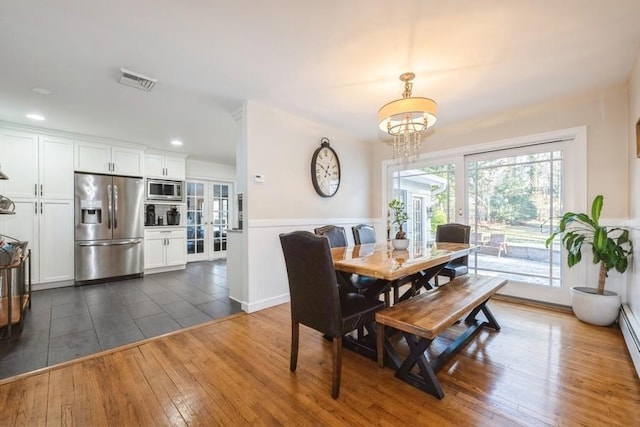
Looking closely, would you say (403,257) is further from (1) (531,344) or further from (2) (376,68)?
(2) (376,68)

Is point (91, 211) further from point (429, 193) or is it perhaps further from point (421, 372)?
point (429, 193)

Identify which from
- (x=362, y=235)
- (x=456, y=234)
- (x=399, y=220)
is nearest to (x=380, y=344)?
(x=399, y=220)

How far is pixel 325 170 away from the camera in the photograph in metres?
3.98

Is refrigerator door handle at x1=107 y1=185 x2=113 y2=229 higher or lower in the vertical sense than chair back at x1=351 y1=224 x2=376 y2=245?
higher

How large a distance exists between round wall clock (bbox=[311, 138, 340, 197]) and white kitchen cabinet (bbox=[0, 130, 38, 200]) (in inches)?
154

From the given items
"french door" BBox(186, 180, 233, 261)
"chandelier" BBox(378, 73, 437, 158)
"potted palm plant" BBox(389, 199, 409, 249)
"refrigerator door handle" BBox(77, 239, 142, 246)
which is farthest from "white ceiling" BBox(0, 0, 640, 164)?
"french door" BBox(186, 180, 233, 261)

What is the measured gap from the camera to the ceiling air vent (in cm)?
241

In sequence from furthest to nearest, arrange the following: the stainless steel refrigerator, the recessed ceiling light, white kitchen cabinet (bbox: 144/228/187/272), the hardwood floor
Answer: white kitchen cabinet (bbox: 144/228/187/272) → the stainless steel refrigerator → the recessed ceiling light → the hardwood floor

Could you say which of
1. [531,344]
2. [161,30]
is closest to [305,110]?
[161,30]

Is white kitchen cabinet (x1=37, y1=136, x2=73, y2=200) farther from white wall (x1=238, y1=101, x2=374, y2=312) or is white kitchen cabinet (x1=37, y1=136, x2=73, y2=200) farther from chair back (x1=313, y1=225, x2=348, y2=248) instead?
chair back (x1=313, y1=225, x2=348, y2=248)

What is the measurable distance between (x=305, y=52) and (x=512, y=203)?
3093 mm

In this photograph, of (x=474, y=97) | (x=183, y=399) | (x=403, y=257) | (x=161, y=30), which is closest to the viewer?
(x=183, y=399)

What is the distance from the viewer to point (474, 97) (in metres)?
3.02

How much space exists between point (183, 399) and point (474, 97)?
145 inches
